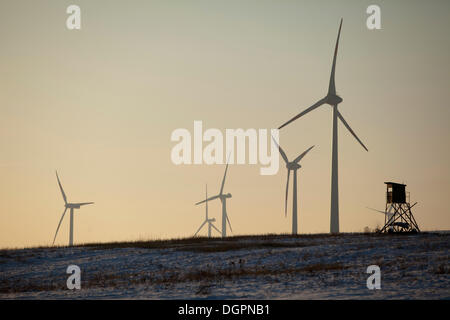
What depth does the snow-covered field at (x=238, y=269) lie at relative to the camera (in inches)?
1070

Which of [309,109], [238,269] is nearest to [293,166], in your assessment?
[309,109]

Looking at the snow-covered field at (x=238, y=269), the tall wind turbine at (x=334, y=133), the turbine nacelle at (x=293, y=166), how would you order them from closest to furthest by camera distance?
the snow-covered field at (x=238, y=269), the tall wind turbine at (x=334, y=133), the turbine nacelle at (x=293, y=166)

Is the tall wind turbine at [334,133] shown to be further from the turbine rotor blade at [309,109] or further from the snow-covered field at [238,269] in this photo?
the snow-covered field at [238,269]

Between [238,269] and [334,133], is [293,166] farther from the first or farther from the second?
[238,269]

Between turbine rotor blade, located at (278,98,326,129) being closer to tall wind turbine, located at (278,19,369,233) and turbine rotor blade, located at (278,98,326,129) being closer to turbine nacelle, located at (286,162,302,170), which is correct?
tall wind turbine, located at (278,19,369,233)

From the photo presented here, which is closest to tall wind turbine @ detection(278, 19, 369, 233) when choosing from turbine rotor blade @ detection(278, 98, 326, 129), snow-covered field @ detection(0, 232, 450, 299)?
turbine rotor blade @ detection(278, 98, 326, 129)

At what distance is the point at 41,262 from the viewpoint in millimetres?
50031

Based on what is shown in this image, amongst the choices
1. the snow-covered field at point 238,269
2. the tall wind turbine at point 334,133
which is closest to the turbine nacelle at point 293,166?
the tall wind turbine at point 334,133

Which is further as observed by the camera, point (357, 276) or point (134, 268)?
point (134, 268)

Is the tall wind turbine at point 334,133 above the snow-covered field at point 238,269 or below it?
above
